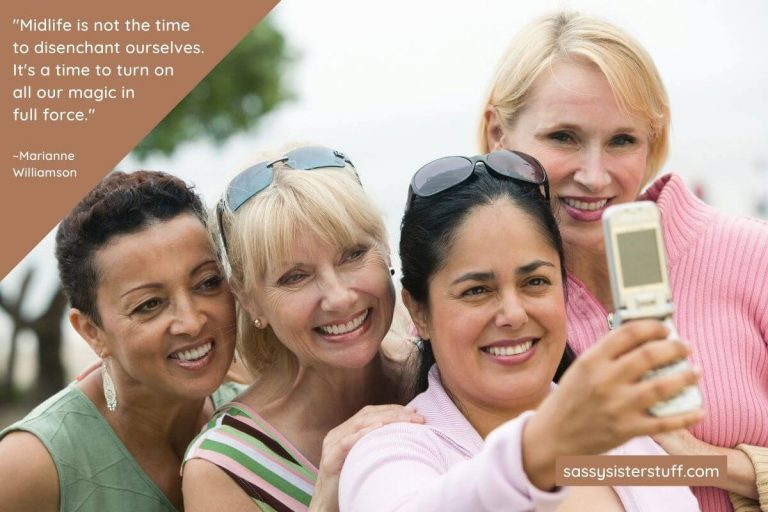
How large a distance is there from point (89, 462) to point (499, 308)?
1917mm

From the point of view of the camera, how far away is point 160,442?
4066mm

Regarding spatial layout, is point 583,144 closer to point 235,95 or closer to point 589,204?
point 589,204

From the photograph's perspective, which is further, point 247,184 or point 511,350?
point 247,184

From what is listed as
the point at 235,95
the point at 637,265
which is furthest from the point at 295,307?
the point at 235,95

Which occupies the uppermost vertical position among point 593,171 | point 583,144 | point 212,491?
point 583,144

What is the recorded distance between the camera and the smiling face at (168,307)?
12.0 feet

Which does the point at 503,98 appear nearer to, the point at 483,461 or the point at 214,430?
the point at 214,430

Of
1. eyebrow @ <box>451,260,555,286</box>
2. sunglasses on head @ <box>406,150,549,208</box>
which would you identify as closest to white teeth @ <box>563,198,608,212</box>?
sunglasses on head @ <box>406,150,549,208</box>

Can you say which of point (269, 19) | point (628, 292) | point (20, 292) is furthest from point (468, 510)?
point (269, 19)

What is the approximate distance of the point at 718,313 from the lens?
352cm

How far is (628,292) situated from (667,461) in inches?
45.9

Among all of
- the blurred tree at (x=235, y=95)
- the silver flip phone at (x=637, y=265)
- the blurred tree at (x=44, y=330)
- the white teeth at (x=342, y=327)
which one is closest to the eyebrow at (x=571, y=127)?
the white teeth at (x=342, y=327)

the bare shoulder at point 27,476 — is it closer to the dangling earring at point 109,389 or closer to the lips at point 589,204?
the dangling earring at point 109,389

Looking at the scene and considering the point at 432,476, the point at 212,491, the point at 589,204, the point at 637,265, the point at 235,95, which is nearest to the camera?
the point at 637,265
